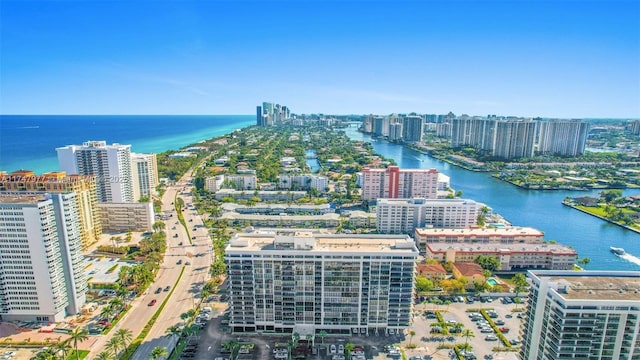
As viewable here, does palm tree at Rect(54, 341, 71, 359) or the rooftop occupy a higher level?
the rooftop

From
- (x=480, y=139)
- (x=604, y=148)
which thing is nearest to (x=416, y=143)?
(x=480, y=139)

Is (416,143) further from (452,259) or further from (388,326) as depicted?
(388,326)

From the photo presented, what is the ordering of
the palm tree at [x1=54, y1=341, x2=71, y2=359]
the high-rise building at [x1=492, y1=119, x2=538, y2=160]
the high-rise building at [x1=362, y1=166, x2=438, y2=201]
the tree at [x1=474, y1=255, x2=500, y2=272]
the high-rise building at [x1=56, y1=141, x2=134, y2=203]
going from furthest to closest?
the high-rise building at [x1=492, y1=119, x2=538, y2=160] → the high-rise building at [x1=362, y1=166, x2=438, y2=201] → the high-rise building at [x1=56, y1=141, x2=134, y2=203] → the tree at [x1=474, y1=255, x2=500, y2=272] → the palm tree at [x1=54, y1=341, x2=71, y2=359]

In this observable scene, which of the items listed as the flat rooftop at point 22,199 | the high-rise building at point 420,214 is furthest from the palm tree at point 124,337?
the high-rise building at point 420,214

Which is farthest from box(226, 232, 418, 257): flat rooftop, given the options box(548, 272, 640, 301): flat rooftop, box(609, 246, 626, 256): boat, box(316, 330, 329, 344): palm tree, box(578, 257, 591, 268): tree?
box(609, 246, 626, 256): boat

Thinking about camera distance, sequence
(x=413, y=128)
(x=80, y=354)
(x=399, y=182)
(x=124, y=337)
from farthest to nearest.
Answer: (x=413, y=128)
(x=399, y=182)
(x=124, y=337)
(x=80, y=354)

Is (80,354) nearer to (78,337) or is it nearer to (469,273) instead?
(78,337)

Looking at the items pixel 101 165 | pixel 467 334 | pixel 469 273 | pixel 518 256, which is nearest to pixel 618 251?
pixel 518 256

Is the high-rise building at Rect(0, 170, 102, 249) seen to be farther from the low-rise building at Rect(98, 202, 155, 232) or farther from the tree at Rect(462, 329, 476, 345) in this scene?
the tree at Rect(462, 329, 476, 345)
